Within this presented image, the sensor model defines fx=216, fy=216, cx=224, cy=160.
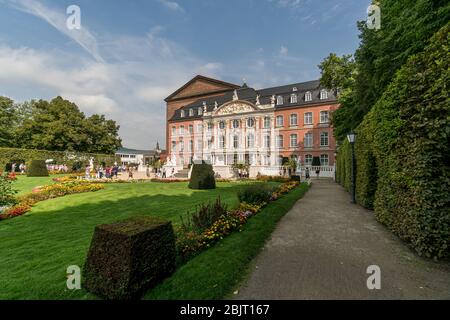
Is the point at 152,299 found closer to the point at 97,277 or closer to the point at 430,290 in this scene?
the point at 97,277

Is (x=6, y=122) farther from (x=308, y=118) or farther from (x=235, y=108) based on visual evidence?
(x=308, y=118)

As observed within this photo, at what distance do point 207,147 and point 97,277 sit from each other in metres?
42.5

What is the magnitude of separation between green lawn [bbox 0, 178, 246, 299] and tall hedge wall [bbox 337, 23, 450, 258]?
20.1 feet

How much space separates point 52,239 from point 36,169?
84.2 ft

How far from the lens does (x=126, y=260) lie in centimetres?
291

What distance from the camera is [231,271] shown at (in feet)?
12.3

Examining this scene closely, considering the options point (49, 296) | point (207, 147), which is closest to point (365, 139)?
point (49, 296)

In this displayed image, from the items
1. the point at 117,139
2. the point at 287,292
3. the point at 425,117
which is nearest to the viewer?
the point at 287,292

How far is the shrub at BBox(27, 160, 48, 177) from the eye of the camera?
80.7ft

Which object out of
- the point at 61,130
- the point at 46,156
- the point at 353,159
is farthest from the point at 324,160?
the point at 61,130

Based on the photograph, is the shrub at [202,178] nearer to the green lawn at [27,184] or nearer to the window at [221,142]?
the green lawn at [27,184]

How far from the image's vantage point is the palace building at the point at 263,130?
35125 millimetres

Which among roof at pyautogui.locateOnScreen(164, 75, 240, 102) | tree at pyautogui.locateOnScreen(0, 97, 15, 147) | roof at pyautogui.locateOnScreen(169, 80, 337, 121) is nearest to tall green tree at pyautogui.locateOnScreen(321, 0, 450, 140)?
roof at pyautogui.locateOnScreen(169, 80, 337, 121)

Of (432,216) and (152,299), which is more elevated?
(432,216)
